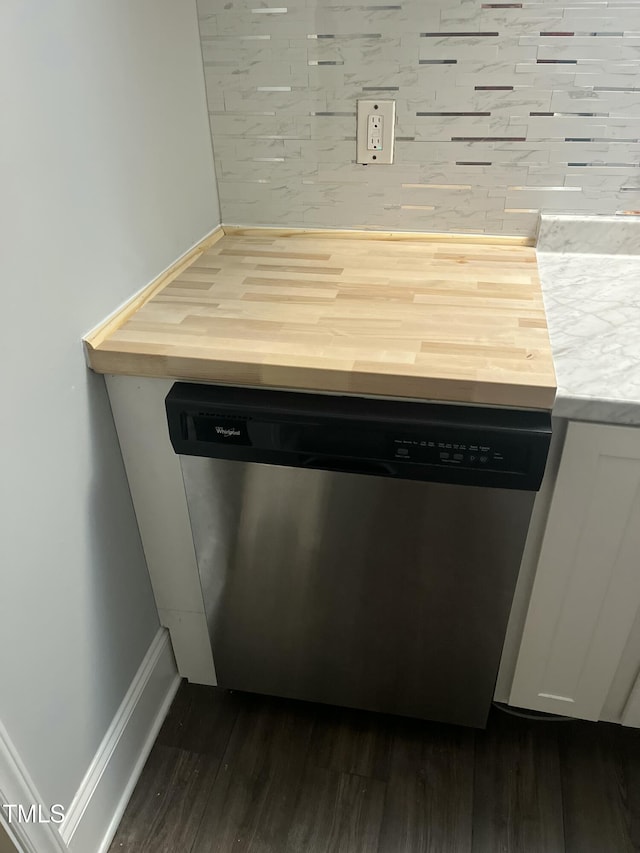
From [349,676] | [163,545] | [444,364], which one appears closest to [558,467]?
[444,364]

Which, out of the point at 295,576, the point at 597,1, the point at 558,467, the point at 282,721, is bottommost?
the point at 282,721

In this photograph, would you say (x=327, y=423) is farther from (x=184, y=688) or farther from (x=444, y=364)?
(x=184, y=688)

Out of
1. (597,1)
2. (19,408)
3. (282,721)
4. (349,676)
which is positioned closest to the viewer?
(19,408)

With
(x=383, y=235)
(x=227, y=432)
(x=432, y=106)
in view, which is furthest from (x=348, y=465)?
(x=432, y=106)

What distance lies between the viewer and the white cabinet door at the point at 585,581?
39.2 inches

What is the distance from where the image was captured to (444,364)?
0.99m

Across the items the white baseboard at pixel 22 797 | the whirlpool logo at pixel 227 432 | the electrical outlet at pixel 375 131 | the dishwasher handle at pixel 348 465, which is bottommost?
the white baseboard at pixel 22 797

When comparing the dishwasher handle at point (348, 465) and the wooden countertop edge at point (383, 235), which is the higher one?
the wooden countertop edge at point (383, 235)

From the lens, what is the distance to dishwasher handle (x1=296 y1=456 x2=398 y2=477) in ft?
3.39

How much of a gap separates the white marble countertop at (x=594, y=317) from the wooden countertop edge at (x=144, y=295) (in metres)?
0.73

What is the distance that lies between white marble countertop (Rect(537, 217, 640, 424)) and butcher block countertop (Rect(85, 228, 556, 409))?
38 millimetres

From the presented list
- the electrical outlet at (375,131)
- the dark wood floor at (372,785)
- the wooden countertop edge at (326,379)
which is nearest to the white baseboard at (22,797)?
the dark wood floor at (372,785)

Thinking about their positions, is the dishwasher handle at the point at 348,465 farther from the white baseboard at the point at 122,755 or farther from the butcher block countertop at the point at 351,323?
the white baseboard at the point at 122,755

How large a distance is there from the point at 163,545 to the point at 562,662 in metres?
0.81
